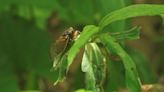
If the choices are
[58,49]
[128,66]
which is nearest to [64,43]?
[58,49]

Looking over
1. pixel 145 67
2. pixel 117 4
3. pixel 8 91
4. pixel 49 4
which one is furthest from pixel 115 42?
pixel 49 4

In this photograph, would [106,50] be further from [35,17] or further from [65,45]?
[35,17]

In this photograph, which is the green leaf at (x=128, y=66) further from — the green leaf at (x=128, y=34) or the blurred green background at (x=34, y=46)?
the blurred green background at (x=34, y=46)

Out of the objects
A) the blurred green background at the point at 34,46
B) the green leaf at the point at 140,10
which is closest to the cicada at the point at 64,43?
the green leaf at the point at 140,10

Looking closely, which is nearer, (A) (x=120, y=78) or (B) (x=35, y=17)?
(A) (x=120, y=78)

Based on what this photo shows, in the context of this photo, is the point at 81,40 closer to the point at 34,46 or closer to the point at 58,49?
the point at 58,49
